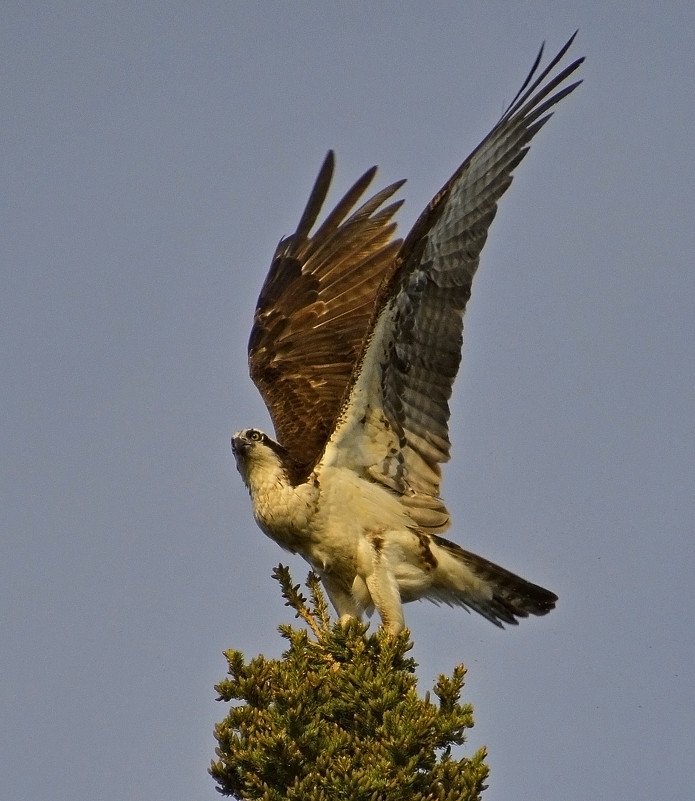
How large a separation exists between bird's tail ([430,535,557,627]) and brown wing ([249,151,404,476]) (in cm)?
177

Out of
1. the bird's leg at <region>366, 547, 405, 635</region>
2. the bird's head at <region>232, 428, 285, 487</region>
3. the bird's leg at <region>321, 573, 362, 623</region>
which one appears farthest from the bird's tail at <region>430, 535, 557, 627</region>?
the bird's head at <region>232, 428, 285, 487</region>

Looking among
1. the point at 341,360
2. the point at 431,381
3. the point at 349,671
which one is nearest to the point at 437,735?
the point at 349,671

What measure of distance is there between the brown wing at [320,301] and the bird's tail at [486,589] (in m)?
1.77

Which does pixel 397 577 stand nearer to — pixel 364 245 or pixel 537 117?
pixel 537 117

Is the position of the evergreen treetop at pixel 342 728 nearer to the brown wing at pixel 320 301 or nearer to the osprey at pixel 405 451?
the osprey at pixel 405 451

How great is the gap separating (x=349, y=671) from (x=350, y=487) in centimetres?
201

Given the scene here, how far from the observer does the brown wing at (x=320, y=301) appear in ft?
31.1

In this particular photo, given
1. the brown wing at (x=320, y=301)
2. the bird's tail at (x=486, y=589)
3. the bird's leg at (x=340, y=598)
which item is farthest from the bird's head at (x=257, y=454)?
the brown wing at (x=320, y=301)

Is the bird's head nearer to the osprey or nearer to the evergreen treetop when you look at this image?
the osprey

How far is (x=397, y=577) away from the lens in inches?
294

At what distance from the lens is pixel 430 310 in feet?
24.0

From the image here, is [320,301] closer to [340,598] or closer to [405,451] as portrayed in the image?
[405,451]

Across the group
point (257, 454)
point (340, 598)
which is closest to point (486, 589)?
point (340, 598)

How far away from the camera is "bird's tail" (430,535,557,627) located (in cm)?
758
